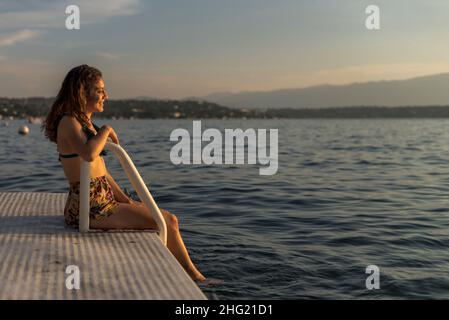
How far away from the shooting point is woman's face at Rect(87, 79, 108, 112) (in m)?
6.29

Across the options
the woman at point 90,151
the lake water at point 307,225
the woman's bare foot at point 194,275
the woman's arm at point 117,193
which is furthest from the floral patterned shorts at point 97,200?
the lake water at point 307,225

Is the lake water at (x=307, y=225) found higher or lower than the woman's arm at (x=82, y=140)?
lower

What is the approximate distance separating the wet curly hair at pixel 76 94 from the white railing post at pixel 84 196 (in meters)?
0.47

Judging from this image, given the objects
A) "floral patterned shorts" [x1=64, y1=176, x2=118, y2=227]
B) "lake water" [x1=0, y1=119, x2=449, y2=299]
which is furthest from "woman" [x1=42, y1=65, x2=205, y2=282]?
"lake water" [x1=0, y1=119, x2=449, y2=299]

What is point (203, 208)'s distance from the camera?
12617 mm

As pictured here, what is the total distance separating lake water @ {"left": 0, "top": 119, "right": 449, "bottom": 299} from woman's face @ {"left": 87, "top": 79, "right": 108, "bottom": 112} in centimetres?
226

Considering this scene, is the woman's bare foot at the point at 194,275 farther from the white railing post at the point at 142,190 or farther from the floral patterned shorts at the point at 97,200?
the floral patterned shorts at the point at 97,200

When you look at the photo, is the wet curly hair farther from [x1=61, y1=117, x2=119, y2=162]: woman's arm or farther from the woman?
[x1=61, y1=117, x2=119, y2=162]: woman's arm

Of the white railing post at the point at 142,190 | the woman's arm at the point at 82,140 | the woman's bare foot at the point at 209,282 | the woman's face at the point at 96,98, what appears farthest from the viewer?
the woman's bare foot at the point at 209,282

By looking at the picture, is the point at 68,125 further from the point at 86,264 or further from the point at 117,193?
the point at 86,264

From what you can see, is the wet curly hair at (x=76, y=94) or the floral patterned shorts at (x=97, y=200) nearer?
the wet curly hair at (x=76, y=94)

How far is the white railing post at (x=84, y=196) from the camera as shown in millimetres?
6145

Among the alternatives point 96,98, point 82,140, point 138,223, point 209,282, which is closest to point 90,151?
point 82,140
